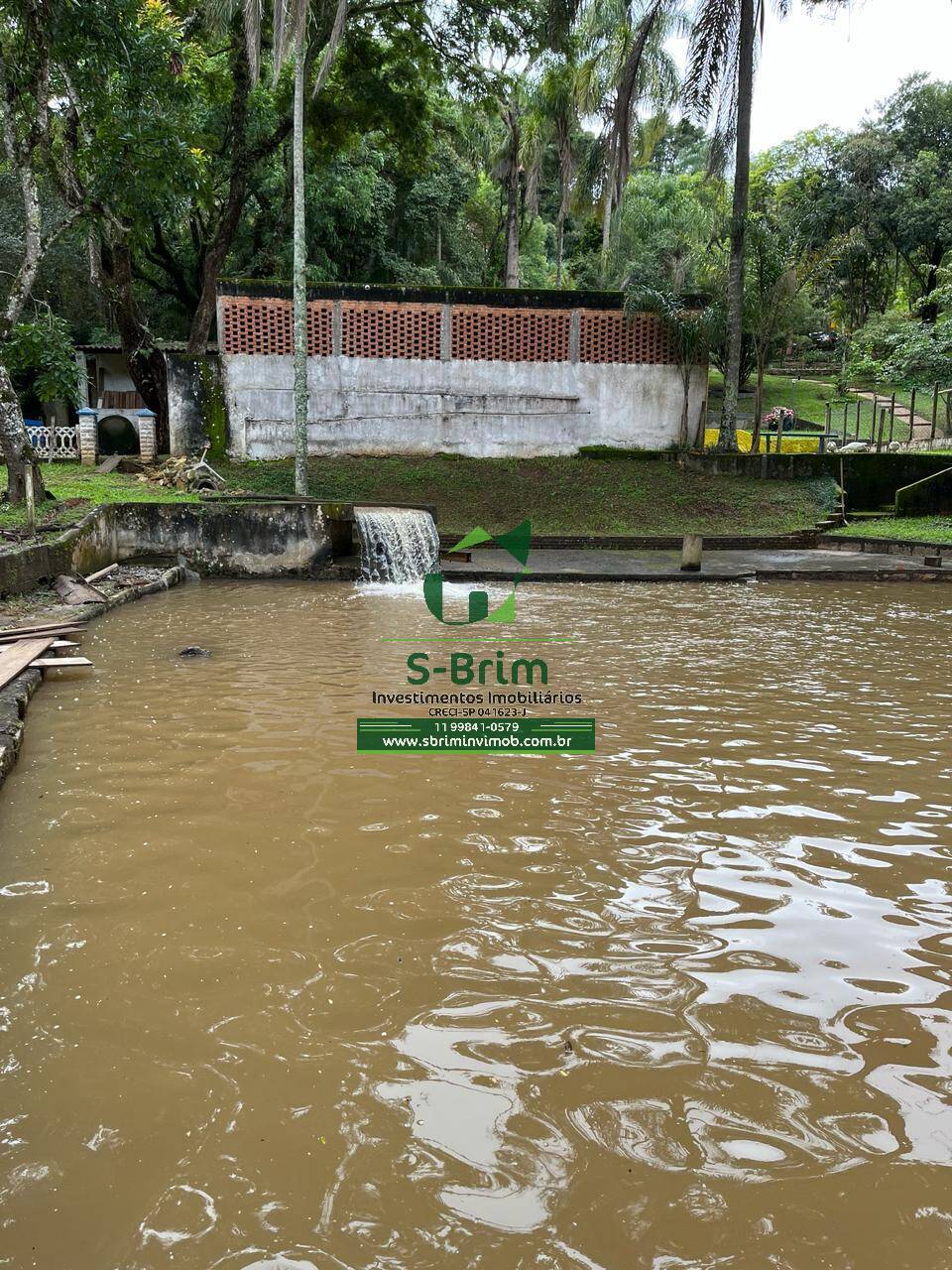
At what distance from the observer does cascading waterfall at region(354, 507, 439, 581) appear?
41.3ft

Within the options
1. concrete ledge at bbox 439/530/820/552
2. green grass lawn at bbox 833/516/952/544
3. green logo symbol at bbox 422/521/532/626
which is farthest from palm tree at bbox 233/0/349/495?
green grass lawn at bbox 833/516/952/544

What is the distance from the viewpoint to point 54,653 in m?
Result: 7.20

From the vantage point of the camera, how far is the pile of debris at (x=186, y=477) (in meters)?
15.9

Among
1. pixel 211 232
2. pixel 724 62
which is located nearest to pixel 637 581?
pixel 724 62

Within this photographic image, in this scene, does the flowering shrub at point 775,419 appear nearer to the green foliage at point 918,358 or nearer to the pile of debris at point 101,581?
the green foliage at point 918,358

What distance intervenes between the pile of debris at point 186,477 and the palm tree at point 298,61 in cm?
200

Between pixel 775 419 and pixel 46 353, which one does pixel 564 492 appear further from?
pixel 775 419

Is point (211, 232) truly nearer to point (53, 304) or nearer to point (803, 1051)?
point (53, 304)

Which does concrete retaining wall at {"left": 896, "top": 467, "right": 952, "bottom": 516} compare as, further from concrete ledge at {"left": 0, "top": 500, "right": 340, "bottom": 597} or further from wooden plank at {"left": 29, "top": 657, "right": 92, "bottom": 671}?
wooden plank at {"left": 29, "top": 657, "right": 92, "bottom": 671}

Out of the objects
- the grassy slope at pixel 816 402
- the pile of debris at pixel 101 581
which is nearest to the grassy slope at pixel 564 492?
the pile of debris at pixel 101 581

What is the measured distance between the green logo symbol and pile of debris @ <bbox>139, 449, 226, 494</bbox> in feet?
15.6

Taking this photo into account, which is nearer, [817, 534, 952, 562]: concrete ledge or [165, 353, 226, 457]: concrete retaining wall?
[817, 534, 952, 562]: concrete ledge

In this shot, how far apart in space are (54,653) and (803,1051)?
639 cm

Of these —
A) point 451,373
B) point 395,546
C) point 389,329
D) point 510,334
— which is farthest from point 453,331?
point 395,546
